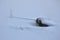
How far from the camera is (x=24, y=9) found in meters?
1.10

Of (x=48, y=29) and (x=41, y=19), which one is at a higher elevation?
(x=41, y=19)

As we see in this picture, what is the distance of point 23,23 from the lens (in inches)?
43.6

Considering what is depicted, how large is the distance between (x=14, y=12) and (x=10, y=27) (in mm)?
178

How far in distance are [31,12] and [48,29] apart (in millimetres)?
267

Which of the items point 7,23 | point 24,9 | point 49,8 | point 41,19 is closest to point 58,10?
point 49,8

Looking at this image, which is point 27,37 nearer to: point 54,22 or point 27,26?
point 27,26

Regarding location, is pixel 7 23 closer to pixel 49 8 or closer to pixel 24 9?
pixel 24 9

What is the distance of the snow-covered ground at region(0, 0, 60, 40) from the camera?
1.08m

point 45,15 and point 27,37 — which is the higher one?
point 45,15

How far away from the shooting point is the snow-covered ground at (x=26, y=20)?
1083 mm

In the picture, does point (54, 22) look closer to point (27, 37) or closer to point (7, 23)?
point (27, 37)

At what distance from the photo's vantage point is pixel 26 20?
1106 millimetres

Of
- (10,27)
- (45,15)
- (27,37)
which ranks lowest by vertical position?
(27,37)

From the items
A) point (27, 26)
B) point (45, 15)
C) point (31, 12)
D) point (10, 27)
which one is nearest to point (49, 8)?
point (45, 15)
